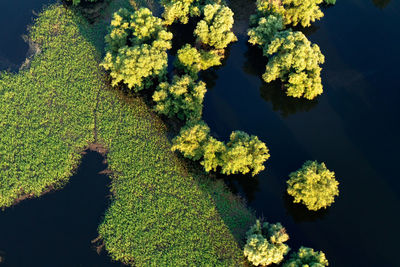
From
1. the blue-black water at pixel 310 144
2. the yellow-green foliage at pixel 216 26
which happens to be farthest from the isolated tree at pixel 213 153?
the yellow-green foliage at pixel 216 26

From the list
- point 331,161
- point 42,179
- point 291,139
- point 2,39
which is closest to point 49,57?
point 2,39

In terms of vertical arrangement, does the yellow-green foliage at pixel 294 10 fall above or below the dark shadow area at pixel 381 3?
above

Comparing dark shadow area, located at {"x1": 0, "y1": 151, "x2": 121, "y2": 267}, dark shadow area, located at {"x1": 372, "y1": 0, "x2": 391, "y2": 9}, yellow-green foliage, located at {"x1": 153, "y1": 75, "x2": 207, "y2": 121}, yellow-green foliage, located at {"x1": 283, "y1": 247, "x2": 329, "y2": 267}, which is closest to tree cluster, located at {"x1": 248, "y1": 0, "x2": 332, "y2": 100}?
yellow-green foliage, located at {"x1": 153, "y1": 75, "x2": 207, "y2": 121}

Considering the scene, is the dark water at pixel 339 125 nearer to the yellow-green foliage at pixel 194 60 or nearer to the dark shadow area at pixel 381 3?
the dark shadow area at pixel 381 3

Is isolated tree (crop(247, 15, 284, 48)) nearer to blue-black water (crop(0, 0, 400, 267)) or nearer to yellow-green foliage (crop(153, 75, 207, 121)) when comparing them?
blue-black water (crop(0, 0, 400, 267))

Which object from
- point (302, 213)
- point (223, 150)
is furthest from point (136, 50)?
point (302, 213)

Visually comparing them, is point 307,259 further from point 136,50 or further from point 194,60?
point 136,50

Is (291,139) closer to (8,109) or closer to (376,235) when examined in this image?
(376,235)
